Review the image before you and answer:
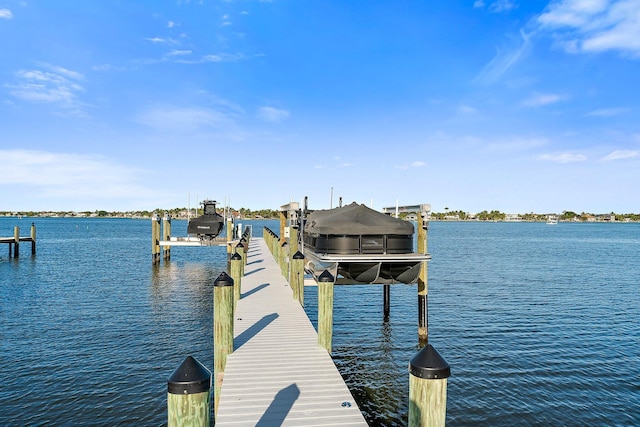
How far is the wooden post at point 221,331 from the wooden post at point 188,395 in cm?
457

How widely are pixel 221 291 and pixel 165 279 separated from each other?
23683mm

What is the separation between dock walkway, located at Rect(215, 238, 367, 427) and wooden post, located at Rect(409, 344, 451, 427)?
1.55 m

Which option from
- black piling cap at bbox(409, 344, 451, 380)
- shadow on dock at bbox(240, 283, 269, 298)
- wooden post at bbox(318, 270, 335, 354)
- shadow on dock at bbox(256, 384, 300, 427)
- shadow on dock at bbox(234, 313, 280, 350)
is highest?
black piling cap at bbox(409, 344, 451, 380)

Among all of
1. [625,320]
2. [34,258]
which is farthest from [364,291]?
[34,258]

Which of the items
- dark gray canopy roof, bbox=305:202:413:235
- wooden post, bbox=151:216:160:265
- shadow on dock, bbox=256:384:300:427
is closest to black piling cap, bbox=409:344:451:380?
shadow on dock, bbox=256:384:300:427

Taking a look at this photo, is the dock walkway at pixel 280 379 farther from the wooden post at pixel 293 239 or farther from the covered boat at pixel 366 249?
the wooden post at pixel 293 239

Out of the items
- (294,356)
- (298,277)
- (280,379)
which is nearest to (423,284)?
(298,277)

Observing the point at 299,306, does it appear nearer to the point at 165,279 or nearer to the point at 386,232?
the point at 386,232

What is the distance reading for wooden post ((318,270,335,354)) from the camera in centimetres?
962

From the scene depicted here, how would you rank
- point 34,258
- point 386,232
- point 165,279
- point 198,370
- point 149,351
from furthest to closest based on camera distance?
point 34,258
point 165,279
point 149,351
point 386,232
point 198,370

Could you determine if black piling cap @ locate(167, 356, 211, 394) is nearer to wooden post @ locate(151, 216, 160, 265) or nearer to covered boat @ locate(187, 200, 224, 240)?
covered boat @ locate(187, 200, 224, 240)

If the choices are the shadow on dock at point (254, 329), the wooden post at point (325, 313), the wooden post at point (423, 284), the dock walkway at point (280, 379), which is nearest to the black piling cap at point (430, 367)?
the dock walkway at point (280, 379)

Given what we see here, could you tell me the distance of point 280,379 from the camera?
774cm

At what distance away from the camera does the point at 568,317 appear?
69.1 ft
